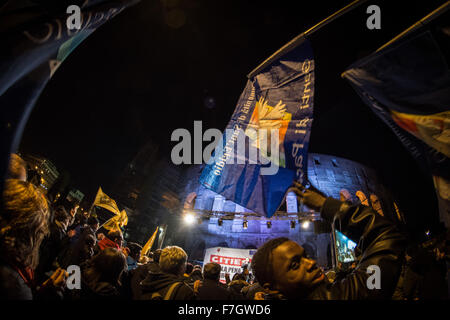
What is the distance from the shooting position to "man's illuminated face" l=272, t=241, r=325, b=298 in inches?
56.5

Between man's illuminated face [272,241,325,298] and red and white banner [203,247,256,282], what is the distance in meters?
13.9

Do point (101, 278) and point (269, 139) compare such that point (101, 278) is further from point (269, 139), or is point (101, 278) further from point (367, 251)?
point (269, 139)

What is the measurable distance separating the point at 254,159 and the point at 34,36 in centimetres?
283

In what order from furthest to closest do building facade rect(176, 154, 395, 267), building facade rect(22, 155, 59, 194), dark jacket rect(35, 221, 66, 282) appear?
building facade rect(176, 154, 395, 267) → building facade rect(22, 155, 59, 194) → dark jacket rect(35, 221, 66, 282)

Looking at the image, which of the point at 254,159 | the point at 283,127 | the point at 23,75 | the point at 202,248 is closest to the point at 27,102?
the point at 23,75

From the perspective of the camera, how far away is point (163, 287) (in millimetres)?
2277

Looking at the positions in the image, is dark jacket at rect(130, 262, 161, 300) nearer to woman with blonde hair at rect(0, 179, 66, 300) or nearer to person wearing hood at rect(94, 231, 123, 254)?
person wearing hood at rect(94, 231, 123, 254)

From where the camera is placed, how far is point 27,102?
1226mm

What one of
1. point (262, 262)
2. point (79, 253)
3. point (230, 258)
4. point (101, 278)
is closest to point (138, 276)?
point (101, 278)

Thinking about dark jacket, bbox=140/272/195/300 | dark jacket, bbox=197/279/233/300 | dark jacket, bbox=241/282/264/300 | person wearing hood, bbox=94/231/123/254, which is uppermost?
person wearing hood, bbox=94/231/123/254

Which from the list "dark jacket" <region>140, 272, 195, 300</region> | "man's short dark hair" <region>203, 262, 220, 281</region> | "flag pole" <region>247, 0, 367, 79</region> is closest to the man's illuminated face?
"dark jacket" <region>140, 272, 195, 300</region>

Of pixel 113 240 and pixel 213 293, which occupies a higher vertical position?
pixel 113 240

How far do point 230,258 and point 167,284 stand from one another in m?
13.6

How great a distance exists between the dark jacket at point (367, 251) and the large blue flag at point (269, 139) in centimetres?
118
